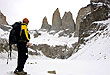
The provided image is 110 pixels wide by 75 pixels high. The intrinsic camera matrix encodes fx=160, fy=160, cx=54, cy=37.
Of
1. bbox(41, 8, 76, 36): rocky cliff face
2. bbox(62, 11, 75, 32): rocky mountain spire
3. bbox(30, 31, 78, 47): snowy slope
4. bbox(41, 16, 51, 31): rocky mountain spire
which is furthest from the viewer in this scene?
bbox(41, 16, 51, 31): rocky mountain spire

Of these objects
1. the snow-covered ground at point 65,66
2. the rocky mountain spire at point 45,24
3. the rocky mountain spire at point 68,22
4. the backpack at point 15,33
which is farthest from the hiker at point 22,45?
the rocky mountain spire at point 45,24

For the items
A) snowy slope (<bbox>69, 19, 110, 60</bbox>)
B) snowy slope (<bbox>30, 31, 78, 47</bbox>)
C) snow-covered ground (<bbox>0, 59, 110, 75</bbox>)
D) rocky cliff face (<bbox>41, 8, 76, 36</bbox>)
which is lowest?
snow-covered ground (<bbox>0, 59, 110, 75</bbox>)

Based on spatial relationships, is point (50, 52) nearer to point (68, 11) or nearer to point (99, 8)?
point (99, 8)

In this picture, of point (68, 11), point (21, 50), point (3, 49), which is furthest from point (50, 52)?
point (21, 50)

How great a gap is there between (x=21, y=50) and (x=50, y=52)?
89.2 meters

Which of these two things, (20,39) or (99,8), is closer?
(20,39)

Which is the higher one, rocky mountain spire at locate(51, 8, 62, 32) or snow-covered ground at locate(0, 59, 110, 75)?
rocky mountain spire at locate(51, 8, 62, 32)

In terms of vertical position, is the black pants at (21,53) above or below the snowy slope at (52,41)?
below

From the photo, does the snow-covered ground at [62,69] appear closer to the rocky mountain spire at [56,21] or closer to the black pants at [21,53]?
the black pants at [21,53]

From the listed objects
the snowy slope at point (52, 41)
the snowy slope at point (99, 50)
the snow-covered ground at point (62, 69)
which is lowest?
the snow-covered ground at point (62, 69)

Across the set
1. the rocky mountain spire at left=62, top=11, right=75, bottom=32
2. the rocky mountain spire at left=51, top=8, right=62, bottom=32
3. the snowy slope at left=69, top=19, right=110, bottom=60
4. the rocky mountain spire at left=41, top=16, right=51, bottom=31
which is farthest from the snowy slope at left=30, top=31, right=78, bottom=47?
the snowy slope at left=69, top=19, right=110, bottom=60

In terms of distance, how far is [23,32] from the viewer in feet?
20.1

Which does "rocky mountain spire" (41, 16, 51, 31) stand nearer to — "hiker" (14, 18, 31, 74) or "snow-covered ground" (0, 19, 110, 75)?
"snow-covered ground" (0, 19, 110, 75)

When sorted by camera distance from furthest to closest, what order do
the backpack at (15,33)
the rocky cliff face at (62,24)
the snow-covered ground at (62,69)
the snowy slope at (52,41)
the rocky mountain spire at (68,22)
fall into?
1. the rocky mountain spire at (68,22)
2. the rocky cliff face at (62,24)
3. the snowy slope at (52,41)
4. the snow-covered ground at (62,69)
5. the backpack at (15,33)
